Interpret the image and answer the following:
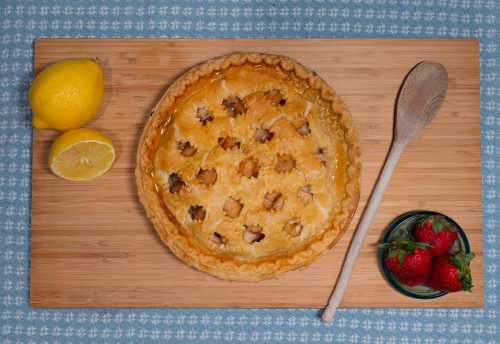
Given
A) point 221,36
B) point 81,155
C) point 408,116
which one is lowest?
point 81,155

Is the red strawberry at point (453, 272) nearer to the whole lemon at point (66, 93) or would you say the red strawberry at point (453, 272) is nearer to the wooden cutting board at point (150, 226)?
the wooden cutting board at point (150, 226)

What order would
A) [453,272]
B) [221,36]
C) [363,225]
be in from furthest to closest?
1. [221,36]
2. [363,225]
3. [453,272]

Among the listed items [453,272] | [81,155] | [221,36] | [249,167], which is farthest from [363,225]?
[81,155]

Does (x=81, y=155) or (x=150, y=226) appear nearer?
(x=81, y=155)

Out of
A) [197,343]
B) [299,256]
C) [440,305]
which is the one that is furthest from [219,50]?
[440,305]

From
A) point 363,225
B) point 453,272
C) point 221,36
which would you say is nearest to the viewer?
point 453,272

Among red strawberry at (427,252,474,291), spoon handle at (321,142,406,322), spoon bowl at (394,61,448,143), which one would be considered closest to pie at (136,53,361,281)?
spoon handle at (321,142,406,322)

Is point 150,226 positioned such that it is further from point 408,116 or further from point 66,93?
point 408,116

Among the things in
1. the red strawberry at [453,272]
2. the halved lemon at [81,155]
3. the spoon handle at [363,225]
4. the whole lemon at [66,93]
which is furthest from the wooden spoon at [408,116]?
the whole lemon at [66,93]
